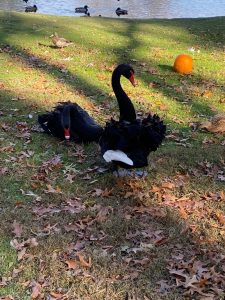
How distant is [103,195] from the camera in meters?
4.62

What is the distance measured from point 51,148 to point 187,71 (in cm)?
470

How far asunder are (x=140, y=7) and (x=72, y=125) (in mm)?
20498

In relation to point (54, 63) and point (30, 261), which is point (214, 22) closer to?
point (54, 63)

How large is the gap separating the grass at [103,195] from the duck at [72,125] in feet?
0.39

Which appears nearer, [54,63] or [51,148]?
[51,148]

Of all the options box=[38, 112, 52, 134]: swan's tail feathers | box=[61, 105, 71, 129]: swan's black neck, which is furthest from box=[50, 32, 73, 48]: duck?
box=[61, 105, 71, 129]: swan's black neck

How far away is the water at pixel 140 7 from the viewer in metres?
22.4

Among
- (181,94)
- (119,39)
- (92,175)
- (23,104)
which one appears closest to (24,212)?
(92,175)

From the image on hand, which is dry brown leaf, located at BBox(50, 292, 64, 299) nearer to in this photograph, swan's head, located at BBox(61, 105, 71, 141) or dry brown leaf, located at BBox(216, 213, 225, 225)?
dry brown leaf, located at BBox(216, 213, 225, 225)

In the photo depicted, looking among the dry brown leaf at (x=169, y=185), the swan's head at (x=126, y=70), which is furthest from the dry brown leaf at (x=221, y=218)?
the swan's head at (x=126, y=70)

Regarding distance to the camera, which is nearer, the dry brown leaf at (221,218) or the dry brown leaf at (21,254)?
the dry brown leaf at (21,254)

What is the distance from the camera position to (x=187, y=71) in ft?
31.3

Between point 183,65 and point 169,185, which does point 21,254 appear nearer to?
point 169,185

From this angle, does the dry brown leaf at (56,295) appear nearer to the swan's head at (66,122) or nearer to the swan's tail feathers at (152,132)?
the swan's tail feathers at (152,132)
